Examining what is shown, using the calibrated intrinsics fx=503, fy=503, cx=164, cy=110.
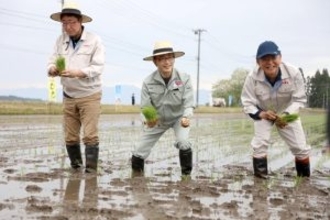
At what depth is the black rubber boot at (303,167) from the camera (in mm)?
5396

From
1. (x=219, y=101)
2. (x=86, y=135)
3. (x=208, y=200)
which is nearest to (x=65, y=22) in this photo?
(x=86, y=135)

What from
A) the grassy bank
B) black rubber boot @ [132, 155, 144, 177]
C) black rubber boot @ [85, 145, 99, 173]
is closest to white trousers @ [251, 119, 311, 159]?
black rubber boot @ [132, 155, 144, 177]

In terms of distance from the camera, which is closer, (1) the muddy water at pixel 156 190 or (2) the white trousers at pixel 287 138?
(1) the muddy water at pixel 156 190

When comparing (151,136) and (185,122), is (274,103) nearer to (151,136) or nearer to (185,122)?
(185,122)

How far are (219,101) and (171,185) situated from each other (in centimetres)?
7322

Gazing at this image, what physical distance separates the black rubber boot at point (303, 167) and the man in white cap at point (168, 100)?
3.91 ft

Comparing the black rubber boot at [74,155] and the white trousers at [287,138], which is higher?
the white trousers at [287,138]

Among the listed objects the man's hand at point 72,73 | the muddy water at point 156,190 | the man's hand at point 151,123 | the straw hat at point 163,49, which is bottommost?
the muddy water at point 156,190

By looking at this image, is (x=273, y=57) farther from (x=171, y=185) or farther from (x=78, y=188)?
(x=78, y=188)

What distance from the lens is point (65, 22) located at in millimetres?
5285

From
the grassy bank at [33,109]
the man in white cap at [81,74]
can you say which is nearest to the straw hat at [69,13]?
the man in white cap at [81,74]

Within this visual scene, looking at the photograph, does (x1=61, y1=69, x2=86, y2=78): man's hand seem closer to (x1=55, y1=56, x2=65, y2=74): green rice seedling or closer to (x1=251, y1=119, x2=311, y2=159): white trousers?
(x1=55, y1=56, x2=65, y2=74): green rice seedling

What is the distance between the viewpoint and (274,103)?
5.45 m

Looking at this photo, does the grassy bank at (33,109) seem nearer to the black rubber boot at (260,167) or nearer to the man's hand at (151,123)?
the man's hand at (151,123)
